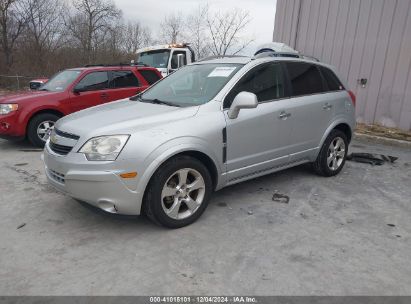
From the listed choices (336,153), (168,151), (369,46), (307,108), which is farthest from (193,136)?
(369,46)

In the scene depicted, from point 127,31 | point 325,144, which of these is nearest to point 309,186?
point 325,144

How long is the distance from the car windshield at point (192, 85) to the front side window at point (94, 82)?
3038 mm

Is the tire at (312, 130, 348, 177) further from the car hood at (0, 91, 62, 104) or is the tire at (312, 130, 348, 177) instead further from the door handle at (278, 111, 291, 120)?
the car hood at (0, 91, 62, 104)

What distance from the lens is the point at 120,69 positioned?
759 cm

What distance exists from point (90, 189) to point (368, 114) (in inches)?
315

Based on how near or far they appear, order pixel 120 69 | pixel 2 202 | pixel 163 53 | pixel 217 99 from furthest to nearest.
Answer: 1. pixel 163 53
2. pixel 120 69
3. pixel 2 202
4. pixel 217 99

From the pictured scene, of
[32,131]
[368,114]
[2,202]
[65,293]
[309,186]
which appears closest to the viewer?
[65,293]

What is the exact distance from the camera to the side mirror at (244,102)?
3.43 m

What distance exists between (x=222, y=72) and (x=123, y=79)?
13.7 feet

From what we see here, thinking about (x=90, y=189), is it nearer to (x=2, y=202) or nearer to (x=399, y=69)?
(x=2, y=202)

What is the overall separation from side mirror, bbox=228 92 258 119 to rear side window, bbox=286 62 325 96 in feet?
3.82

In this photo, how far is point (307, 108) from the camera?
177 inches

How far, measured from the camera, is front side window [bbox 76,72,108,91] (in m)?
7.05

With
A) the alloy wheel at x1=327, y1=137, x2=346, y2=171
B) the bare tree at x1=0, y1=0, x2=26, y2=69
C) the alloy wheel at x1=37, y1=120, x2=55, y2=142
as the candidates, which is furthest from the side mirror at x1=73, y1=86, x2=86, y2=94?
the bare tree at x1=0, y1=0, x2=26, y2=69
